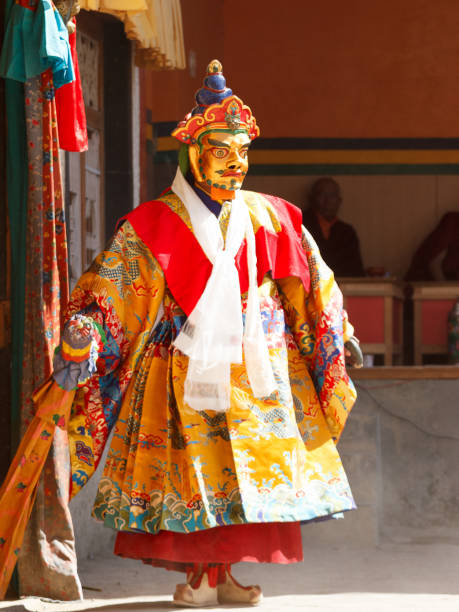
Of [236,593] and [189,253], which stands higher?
[189,253]

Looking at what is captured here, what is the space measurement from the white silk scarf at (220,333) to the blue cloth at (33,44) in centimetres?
68

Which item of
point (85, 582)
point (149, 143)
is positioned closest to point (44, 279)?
point (85, 582)

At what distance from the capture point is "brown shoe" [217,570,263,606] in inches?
156

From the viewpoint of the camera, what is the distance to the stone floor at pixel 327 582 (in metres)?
4.04

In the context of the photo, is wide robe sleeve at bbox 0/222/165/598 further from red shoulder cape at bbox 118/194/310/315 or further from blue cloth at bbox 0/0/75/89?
blue cloth at bbox 0/0/75/89

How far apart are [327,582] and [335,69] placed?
5.90 metres

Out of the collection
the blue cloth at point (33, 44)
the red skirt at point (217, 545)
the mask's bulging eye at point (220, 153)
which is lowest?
the red skirt at point (217, 545)

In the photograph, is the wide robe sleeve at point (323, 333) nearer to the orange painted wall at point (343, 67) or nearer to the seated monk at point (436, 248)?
the seated monk at point (436, 248)

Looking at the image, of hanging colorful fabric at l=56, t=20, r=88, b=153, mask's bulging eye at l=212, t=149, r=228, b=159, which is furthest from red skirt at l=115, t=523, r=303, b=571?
hanging colorful fabric at l=56, t=20, r=88, b=153

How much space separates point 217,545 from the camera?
3.74m

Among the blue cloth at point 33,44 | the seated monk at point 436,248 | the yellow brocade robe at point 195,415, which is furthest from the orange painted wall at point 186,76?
the yellow brocade robe at point 195,415

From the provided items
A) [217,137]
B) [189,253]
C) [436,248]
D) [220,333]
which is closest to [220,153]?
[217,137]

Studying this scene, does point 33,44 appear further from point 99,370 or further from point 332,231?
point 332,231

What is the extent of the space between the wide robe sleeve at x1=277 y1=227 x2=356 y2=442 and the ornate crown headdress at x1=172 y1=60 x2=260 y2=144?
483 mm
